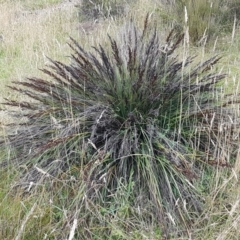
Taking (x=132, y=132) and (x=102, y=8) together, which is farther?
(x=102, y=8)

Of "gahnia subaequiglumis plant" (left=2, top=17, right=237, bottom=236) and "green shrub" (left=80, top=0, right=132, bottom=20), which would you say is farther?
"green shrub" (left=80, top=0, right=132, bottom=20)

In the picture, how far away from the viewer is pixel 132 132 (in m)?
2.47

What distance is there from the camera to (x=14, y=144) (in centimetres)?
263

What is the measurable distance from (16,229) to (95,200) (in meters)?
0.45

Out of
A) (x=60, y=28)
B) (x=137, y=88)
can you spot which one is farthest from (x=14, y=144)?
(x=60, y=28)

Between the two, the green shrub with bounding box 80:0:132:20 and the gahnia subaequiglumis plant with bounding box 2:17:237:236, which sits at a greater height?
the gahnia subaequiglumis plant with bounding box 2:17:237:236

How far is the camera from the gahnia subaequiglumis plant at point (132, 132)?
2250 millimetres

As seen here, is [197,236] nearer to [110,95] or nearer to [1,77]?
[110,95]

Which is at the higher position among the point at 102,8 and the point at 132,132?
the point at 132,132

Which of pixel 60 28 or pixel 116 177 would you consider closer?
pixel 116 177

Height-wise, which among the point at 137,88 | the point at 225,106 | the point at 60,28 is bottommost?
the point at 60,28

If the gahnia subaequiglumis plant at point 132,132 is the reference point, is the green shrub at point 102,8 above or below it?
below

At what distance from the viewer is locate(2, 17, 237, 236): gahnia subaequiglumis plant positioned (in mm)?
2250

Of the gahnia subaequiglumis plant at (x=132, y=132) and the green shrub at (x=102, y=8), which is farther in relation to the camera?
the green shrub at (x=102, y=8)
